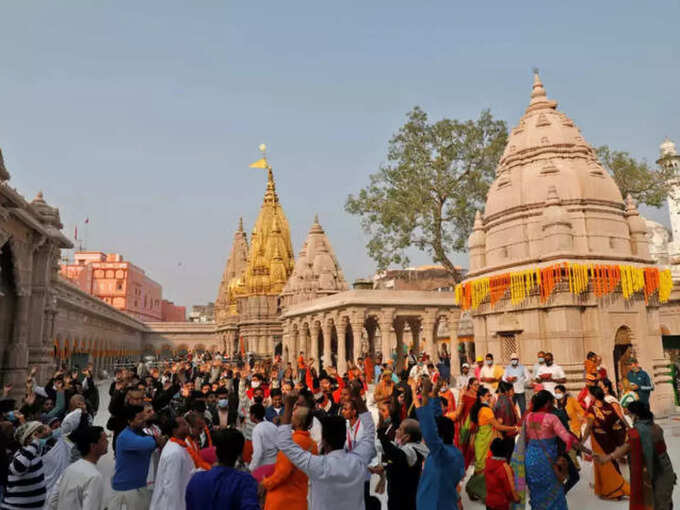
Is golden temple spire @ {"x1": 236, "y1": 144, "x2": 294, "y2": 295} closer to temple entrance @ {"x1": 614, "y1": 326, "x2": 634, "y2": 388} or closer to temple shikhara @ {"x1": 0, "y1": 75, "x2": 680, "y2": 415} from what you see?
temple shikhara @ {"x1": 0, "y1": 75, "x2": 680, "y2": 415}

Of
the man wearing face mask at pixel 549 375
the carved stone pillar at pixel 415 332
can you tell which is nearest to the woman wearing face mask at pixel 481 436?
the man wearing face mask at pixel 549 375

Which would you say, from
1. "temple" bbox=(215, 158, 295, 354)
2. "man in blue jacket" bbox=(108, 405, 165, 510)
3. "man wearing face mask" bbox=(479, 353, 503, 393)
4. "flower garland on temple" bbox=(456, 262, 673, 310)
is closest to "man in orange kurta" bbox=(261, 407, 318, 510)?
"man in blue jacket" bbox=(108, 405, 165, 510)

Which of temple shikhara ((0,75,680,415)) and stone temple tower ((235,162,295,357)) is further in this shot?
stone temple tower ((235,162,295,357))

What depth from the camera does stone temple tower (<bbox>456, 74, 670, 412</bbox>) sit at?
1209 centimetres

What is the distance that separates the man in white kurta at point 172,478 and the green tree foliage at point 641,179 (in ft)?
85.4

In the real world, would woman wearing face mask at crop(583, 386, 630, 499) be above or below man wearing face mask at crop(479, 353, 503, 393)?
below

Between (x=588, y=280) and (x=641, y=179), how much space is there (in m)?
15.7

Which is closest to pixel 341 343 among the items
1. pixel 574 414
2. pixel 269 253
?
pixel 574 414

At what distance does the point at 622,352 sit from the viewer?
497 inches

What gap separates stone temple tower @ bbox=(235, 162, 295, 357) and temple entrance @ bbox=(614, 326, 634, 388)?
35748 millimetres

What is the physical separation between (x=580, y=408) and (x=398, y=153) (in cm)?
1951

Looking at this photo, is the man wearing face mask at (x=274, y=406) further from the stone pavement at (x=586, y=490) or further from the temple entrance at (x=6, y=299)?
the temple entrance at (x=6, y=299)

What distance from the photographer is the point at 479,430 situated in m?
6.50

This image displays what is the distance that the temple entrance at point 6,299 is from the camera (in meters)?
13.8
